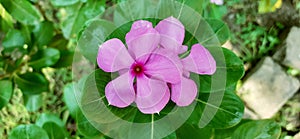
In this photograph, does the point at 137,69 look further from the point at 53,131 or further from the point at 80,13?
the point at 80,13

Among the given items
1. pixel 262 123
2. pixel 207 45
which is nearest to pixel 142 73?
pixel 207 45

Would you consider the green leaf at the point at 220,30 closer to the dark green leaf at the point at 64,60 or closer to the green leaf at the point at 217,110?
the green leaf at the point at 217,110

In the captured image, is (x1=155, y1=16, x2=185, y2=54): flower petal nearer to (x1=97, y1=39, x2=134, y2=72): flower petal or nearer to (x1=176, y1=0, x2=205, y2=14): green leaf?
(x1=97, y1=39, x2=134, y2=72): flower petal

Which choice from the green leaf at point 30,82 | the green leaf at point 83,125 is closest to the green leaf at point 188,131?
the green leaf at point 83,125

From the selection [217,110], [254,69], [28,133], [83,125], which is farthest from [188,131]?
[254,69]

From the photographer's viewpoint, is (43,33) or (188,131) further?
(43,33)
